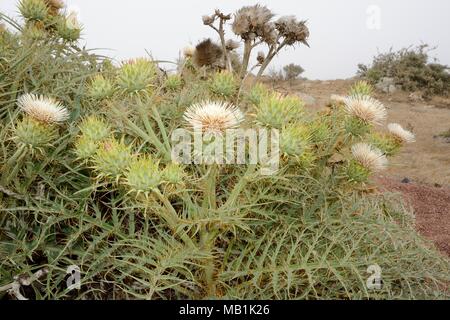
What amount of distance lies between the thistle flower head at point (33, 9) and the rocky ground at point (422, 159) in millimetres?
1331

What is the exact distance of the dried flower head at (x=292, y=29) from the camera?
3.39m

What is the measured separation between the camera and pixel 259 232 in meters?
2.04

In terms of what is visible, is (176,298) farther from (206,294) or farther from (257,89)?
(257,89)

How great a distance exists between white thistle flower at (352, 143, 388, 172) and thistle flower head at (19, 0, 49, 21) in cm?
159

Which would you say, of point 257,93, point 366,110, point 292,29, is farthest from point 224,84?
point 292,29

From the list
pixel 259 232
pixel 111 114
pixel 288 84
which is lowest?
pixel 259 232

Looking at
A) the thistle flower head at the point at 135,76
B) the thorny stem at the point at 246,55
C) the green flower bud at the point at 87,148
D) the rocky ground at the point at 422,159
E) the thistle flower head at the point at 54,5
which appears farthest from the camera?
the rocky ground at the point at 422,159

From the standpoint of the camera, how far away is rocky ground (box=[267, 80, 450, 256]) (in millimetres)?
5512

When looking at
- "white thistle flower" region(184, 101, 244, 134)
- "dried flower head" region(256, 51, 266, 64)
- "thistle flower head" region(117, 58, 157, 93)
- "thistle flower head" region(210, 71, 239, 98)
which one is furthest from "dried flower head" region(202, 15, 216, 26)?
"white thistle flower" region(184, 101, 244, 134)

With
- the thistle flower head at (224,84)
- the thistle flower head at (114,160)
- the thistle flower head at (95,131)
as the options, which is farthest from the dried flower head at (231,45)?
the thistle flower head at (114,160)

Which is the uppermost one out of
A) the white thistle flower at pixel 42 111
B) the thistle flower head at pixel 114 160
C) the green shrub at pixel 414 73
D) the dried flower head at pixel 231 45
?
the green shrub at pixel 414 73

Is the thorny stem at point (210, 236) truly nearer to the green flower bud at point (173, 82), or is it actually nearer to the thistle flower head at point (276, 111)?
the thistle flower head at point (276, 111)

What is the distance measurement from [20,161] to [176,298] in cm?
75
